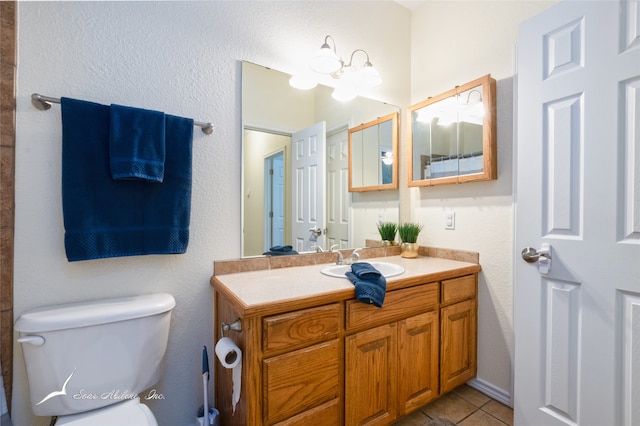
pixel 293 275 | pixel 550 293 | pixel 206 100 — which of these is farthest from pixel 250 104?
pixel 550 293

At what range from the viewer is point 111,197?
1172 mm

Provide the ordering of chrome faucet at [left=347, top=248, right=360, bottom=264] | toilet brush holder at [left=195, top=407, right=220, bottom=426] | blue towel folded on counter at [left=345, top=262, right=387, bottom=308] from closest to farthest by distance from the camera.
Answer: blue towel folded on counter at [left=345, top=262, right=387, bottom=308], toilet brush holder at [left=195, top=407, right=220, bottom=426], chrome faucet at [left=347, top=248, right=360, bottom=264]

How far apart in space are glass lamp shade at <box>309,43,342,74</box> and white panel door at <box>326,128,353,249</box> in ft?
1.25

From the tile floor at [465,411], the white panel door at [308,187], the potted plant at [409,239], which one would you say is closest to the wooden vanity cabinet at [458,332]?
the tile floor at [465,411]

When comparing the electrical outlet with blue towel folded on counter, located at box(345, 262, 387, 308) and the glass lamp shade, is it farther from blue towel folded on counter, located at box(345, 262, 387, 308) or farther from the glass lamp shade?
the glass lamp shade

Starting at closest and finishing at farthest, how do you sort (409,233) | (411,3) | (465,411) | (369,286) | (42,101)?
(42,101)
(369,286)
(465,411)
(409,233)
(411,3)

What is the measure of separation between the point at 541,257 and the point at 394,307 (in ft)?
2.19

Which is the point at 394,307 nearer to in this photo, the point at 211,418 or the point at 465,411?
the point at 465,411

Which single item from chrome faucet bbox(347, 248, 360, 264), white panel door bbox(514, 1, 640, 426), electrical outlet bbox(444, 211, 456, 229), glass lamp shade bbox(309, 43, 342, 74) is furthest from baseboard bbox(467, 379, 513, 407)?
glass lamp shade bbox(309, 43, 342, 74)

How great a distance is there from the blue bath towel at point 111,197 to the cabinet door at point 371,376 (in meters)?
0.91

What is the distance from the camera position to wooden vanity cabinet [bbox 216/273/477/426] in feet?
3.43

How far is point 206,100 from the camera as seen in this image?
1.45 metres

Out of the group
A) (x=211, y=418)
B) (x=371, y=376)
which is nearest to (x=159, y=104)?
(x=211, y=418)

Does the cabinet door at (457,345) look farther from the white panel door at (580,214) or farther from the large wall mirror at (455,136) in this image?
the large wall mirror at (455,136)
